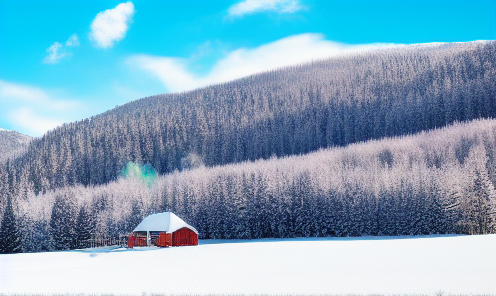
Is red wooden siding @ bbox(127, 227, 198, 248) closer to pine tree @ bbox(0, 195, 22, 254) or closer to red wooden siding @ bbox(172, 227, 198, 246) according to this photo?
red wooden siding @ bbox(172, 227, 198, 246)

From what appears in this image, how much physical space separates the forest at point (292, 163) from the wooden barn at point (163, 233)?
20328 mm

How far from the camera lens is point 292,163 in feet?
341

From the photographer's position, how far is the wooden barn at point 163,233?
55500mm

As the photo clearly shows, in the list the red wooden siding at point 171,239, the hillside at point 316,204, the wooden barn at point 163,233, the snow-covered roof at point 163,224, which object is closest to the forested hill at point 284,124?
the hillside at point 316,204

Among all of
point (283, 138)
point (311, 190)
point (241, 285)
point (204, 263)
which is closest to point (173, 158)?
point (283, 138)

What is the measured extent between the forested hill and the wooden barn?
84.1 m

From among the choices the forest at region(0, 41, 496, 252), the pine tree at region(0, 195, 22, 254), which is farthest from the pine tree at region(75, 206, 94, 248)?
the pine tree at region(0, 195, 22, 254)

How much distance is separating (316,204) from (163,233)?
2760 centimetres

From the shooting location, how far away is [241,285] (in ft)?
72.0

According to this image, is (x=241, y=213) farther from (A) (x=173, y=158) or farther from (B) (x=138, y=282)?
(A) (x=173, y=158)

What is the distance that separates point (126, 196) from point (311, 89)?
346 feet

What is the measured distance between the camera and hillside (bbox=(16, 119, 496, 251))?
6331cm

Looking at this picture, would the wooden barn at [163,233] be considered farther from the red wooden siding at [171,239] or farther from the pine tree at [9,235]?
the pine tree at [9,235]

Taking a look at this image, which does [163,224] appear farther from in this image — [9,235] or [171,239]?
[9,235]
